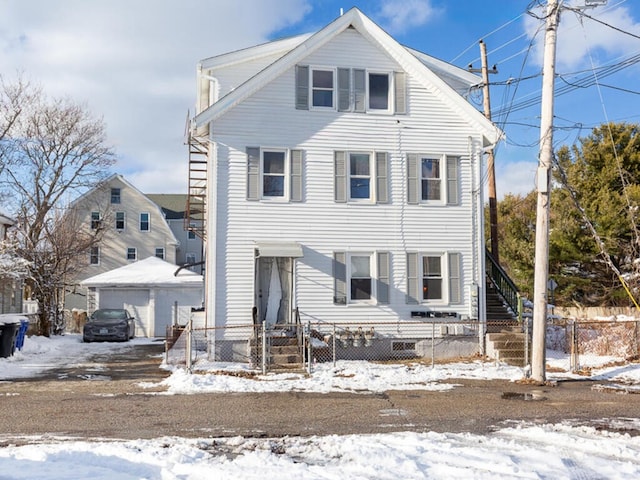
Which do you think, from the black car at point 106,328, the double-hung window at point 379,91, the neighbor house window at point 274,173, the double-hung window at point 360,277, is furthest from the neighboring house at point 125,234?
the double-hung window at point 379,91

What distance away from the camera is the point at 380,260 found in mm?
18359

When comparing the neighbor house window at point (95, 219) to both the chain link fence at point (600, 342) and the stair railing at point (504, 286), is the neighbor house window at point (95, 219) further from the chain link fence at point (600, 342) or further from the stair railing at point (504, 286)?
the chain link fence at point (600, 342)

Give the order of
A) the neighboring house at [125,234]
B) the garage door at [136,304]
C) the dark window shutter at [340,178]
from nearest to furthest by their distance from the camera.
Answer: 1. the dark window shutter at [340,178]
2. the garage door at [136,304]
3. the neighboring house at [125,234]

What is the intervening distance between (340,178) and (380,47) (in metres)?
3.98

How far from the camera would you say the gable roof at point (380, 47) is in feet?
59.0

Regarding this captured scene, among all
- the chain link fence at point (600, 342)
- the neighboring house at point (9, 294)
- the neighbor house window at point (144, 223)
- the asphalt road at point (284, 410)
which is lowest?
the asphalt road at point (284, 410)

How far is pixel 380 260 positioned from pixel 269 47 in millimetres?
7075

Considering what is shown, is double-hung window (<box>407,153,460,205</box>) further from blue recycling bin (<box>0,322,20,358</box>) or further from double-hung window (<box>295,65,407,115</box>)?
blue recycling bin (<box>0,322,20,358</box>)

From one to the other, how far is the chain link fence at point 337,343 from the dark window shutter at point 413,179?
342 centimetres

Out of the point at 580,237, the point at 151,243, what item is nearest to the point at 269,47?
the point at 580,237

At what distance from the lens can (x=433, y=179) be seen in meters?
19.0

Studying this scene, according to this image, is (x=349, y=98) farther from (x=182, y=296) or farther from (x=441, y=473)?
(x=182, y=296)

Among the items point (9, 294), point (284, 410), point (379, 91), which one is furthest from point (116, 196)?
point (284, 410)

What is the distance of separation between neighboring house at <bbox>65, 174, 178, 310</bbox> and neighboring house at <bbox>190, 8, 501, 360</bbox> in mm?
27582
